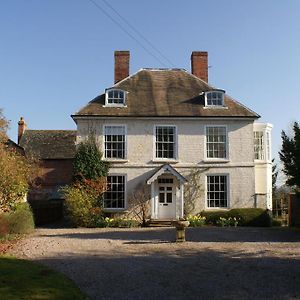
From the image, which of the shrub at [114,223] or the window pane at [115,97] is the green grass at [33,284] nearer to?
the shrub at [114,223]

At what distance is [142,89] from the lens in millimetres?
29516

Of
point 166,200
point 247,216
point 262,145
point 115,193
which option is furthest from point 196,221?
point 262,145

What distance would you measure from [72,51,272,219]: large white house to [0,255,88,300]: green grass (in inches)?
620

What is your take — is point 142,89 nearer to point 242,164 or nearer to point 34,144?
point 242,164

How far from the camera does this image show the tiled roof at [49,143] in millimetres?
39750

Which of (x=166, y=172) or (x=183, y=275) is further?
(x=166, y=172)

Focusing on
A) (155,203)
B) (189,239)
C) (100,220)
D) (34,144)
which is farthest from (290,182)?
(34,144)

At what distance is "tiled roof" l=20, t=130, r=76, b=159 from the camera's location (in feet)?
130

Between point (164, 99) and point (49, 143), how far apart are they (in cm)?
1680

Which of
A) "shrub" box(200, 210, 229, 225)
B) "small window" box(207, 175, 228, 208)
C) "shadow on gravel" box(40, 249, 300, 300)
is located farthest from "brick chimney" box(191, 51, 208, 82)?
"shadow on gravel" box(40, 249, 300, 300)

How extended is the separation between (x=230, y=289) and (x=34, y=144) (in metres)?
34.8

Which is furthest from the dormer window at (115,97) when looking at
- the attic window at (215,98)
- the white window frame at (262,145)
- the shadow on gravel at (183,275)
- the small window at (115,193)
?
the shadow on gravel at (183,275)

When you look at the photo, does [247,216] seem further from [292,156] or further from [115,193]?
[115,193]

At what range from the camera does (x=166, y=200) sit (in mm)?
27312
